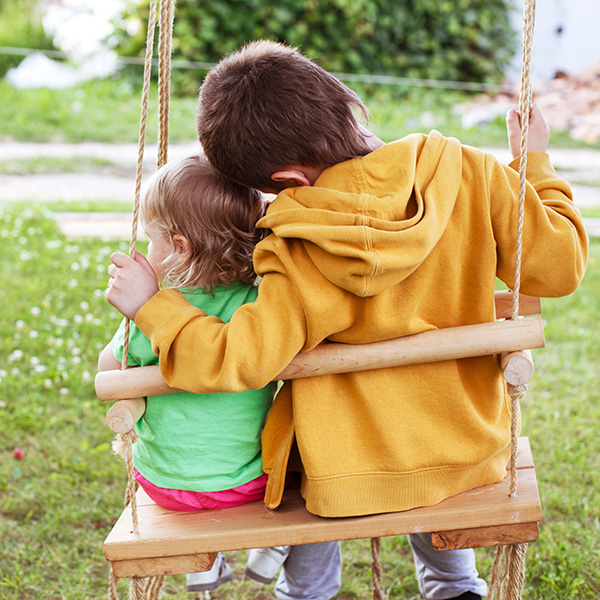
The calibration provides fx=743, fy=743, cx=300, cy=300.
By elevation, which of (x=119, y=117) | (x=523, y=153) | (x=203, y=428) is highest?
(x=523, y=153)

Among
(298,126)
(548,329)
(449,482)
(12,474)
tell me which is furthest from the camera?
(548,329)

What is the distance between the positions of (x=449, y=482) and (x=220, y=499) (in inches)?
22.7

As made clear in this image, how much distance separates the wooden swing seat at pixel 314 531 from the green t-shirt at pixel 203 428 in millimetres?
140

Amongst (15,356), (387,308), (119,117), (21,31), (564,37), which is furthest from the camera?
(564,37)

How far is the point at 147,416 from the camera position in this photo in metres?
1.89

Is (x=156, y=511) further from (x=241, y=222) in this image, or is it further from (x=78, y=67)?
(x=78, y=67)

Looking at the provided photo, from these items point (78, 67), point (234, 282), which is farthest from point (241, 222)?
point (78, 67)

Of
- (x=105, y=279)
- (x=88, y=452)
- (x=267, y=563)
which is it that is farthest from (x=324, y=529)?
(x=105, y=279)

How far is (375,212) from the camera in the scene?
5.12 ft

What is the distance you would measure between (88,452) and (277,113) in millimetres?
2217

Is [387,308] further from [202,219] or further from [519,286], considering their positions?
[202,219]

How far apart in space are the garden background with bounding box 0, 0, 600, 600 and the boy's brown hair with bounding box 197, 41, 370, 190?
5.35ft

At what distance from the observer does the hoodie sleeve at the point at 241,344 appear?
1.59 m

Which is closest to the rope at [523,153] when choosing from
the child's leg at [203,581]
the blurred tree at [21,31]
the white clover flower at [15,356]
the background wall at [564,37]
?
the child's leg at [203,581]
